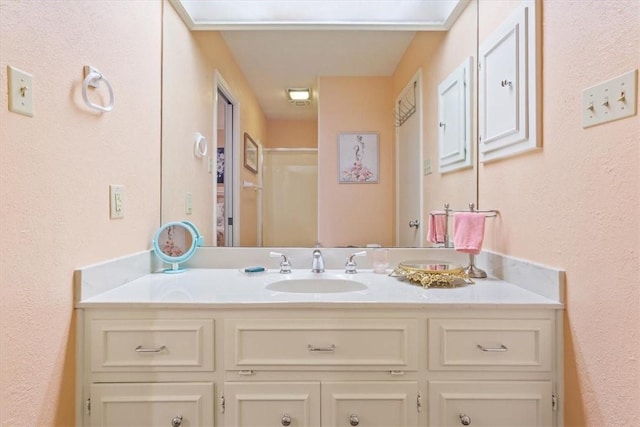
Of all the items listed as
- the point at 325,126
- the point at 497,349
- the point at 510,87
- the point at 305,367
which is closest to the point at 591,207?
the point at 497,349

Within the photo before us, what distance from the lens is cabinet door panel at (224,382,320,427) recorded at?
43.3 inches

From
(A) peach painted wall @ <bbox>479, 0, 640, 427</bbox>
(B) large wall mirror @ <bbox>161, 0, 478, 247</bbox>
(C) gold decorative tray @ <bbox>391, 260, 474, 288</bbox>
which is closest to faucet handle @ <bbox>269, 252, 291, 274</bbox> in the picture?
(B) large wall mirror @ <bbox>161, 0, 478, 247</bbox>

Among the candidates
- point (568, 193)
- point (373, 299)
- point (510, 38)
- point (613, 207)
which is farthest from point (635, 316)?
point (510, 38)

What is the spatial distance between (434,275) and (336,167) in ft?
2.23

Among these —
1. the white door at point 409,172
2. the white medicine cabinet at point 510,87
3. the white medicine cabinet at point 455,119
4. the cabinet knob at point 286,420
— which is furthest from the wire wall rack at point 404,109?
the cabinet knob at point 286,420

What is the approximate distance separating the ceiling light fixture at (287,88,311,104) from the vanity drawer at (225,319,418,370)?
1052 mm

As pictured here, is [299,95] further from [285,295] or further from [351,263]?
[285,295]

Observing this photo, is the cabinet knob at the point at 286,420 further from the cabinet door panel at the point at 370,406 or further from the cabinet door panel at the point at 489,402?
the cabinet door panel at the point at 489,402

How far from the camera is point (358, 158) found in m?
1.74

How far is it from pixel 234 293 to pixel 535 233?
1.00m

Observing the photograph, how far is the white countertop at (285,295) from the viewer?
1102 mm

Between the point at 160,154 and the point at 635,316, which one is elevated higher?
the point at 160,154

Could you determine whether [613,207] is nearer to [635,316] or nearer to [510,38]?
[635,316]

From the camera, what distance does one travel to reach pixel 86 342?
1.10 meters
